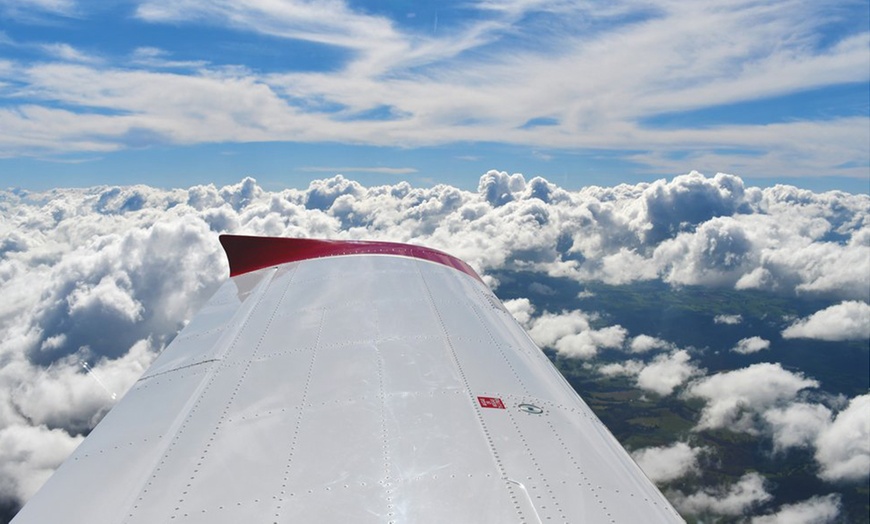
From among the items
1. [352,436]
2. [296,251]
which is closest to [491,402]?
[352,436]

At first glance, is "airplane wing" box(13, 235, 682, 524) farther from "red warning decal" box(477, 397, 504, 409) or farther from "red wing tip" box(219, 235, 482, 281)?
"red wing tip" box(219, 235, 482, 281)

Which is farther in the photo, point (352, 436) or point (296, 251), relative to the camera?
point (296, 251)

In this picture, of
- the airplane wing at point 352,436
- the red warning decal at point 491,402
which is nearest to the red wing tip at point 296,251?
the airplane wing at point 352,436

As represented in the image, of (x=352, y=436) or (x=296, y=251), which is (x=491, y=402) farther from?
(x=296, y=251)

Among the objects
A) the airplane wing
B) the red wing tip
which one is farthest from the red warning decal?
the red wing tip

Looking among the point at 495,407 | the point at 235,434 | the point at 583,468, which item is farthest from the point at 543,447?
the point at 235,434

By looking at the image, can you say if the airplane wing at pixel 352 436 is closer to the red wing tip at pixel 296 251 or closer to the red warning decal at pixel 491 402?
the red warning decal at pixel 491 402

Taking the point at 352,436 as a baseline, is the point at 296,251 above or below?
above
